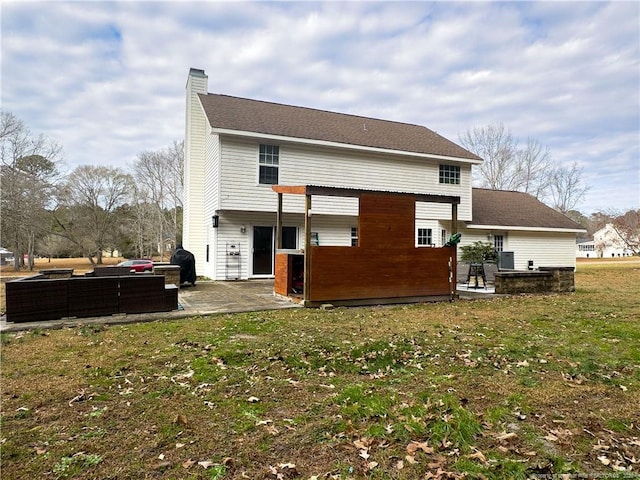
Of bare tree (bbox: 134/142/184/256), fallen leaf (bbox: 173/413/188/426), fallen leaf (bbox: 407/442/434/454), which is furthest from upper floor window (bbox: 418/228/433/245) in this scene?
bare tree (bbox: 134/142/184/256)

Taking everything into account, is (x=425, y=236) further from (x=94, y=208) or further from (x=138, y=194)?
(x=94, y=208)

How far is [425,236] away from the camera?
1694 cm

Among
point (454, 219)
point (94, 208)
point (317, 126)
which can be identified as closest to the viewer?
point (454, 219)

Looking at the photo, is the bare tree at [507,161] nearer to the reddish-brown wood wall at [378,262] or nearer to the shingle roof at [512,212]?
the shingle roof at [512,212]

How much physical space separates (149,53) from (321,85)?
31.0 ft

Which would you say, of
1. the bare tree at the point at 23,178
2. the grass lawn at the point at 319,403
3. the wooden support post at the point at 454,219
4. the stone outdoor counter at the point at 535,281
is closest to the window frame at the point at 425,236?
the stone outdoor counter at the point at 535,281

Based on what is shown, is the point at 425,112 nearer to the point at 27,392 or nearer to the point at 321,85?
the point at 321,85

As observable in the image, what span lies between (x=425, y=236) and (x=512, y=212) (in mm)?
5761

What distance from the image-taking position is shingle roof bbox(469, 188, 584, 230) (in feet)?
59.6

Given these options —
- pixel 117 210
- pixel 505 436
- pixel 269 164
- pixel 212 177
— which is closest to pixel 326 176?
pixel 269 164

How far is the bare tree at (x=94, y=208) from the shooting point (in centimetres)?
3291

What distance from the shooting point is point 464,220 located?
55.8 feet

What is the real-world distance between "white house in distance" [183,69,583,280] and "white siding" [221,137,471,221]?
4 centimetres

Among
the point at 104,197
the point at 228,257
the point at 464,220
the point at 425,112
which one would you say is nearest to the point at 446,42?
the point at 464,220
